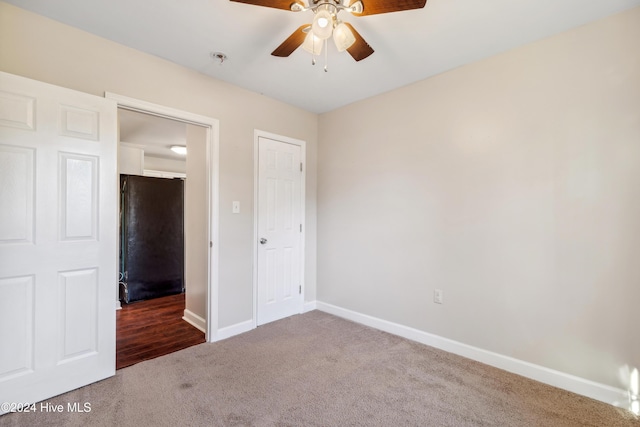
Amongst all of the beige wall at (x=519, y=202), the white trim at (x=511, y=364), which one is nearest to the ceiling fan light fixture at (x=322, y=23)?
the beige wall at (x=519, y=202)

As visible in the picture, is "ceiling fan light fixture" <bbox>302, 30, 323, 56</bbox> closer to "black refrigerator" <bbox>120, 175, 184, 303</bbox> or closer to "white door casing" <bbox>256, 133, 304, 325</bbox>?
"white door casing" <bbox>256, 133, 304, 325</bbox>

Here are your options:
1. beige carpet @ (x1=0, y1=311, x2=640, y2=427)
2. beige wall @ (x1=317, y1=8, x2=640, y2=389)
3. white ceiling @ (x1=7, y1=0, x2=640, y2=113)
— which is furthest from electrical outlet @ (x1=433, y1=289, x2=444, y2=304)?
white ceiling @ (x1=7, y1=0, x2=640, y2=113)

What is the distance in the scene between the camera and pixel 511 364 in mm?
2219

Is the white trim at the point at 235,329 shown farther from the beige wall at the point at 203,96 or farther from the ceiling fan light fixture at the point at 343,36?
the ceiling fan light fixture at the point at 343,36

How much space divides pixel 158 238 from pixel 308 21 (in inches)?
146

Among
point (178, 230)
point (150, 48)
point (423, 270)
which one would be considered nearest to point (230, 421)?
point (423, 270)

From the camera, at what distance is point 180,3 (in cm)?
177

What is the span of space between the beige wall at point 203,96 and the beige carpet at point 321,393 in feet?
2.26

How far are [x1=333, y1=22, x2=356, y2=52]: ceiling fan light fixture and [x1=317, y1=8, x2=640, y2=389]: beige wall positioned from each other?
1303 millimetres

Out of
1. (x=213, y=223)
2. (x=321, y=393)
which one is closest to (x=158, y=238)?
(x=213, y=223)

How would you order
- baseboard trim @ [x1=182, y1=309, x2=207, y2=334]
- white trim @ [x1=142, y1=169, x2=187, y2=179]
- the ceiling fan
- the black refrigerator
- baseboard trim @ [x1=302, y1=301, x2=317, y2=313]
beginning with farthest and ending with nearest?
1. white trim @ [x1=142, y1=169, x2=187, y2=179]
2. the black refrigerator
3. baseboard trim @ [x1=302, y1=301, x2=317, y2=313]
4. baseboard trim @ [x1=182, y1=309, x2=207, y2=334]
5. the ceiling fan

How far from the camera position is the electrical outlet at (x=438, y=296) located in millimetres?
2598

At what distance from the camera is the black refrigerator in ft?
13.3

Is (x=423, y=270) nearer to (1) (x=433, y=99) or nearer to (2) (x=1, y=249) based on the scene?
(1) (x=433, y=99)
